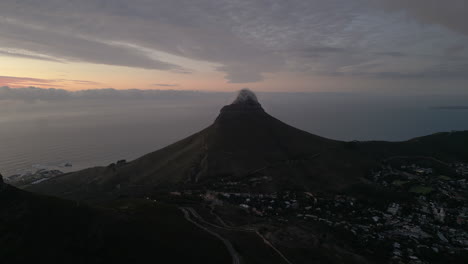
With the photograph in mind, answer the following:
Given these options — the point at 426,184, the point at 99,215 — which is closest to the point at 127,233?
the point at 99,215

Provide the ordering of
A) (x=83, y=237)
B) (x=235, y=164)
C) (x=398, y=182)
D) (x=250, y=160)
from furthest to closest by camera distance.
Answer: (x=250, y=160) → (x=235, y=164) → (x=398, y=182) → (x=83, y=237)

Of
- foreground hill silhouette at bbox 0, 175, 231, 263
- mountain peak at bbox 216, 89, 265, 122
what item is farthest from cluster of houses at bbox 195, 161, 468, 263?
mountain peak at bbox 216, 89, 265, 122

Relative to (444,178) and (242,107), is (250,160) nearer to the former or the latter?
(242,107)

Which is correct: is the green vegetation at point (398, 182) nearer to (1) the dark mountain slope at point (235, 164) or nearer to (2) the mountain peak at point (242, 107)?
(1) the dark mountain slope at point (235, 164)

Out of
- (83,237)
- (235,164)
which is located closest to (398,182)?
(235,164)

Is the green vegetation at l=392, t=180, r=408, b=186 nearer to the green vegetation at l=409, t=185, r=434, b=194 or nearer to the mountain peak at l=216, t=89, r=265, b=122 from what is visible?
the green vegetation at l=409, t=185, r=434, b=194

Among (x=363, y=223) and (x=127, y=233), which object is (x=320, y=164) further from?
(x=127, y=233)

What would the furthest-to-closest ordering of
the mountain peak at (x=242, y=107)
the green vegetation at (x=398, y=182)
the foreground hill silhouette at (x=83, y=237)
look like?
1. the mountain peak at (x=242, y=107)
2. the green vegetation at (x=398, y=182)
3. the foreground hill silhouette at (x=83, y=237)

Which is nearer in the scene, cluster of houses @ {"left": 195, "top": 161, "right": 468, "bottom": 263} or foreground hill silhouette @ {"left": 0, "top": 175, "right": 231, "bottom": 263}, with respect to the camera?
foreground hill silhouette @ {"left": 0, "top": 175, "right": 231, "bottom": 263}

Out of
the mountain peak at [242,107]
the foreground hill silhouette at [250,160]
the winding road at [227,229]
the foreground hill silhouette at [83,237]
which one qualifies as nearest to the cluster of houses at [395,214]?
the winding road at [227,229]
